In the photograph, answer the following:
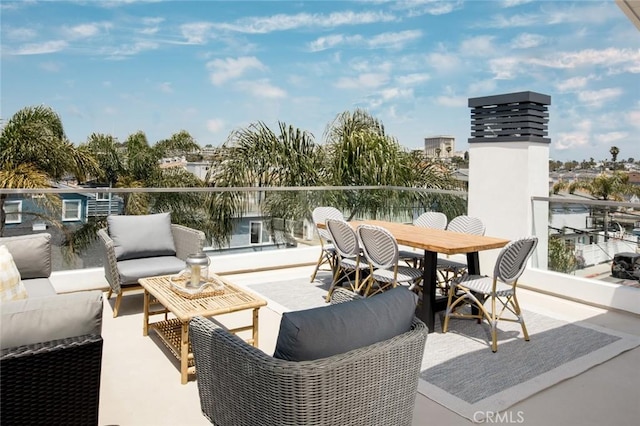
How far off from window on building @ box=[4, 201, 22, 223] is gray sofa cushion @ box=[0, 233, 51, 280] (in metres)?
1.27

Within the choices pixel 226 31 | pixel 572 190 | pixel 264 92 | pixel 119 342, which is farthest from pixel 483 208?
pixel 226 31

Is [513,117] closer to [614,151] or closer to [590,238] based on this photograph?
[590,238]

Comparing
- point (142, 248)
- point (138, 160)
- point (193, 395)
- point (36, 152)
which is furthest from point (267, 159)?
point (138, 160)

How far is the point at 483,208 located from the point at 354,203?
Answer: 6.19 feet

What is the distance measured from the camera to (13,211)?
493cm

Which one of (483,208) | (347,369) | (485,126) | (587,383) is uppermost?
(485,126)

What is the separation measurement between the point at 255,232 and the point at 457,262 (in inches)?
105

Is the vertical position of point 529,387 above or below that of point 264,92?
below

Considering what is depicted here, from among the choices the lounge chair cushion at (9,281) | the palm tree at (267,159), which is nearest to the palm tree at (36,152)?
the palm tree at (267,159)

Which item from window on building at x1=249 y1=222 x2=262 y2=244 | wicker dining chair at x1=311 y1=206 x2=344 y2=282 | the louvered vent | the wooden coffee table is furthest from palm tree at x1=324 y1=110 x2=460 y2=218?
the wooden coffee table

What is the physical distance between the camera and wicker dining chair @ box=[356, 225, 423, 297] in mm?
4199

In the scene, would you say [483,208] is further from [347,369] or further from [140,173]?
[140,173]

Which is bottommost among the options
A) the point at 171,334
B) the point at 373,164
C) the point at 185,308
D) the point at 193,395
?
the point at 193,395

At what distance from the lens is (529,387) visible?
305cm
